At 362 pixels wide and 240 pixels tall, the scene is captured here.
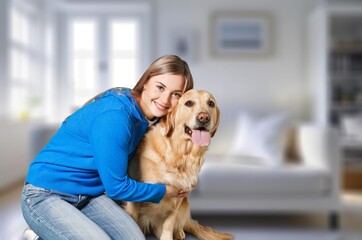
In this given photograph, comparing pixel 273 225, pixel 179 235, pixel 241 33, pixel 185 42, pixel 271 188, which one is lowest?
pixel 273 225

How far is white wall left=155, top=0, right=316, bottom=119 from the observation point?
504cm

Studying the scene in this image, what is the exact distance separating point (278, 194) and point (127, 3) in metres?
3.09

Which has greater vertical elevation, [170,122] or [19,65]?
[19,65]

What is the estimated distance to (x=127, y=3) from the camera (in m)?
5.06

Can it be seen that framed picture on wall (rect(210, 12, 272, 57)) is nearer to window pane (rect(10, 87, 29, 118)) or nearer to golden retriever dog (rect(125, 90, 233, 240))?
window pane (rect(10, 87, 29, 118))

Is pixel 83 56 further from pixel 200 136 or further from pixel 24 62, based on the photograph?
pixel 200 136

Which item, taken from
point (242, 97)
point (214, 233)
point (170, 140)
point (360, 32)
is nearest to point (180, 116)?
point (170, 140)

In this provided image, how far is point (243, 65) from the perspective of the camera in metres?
5.03

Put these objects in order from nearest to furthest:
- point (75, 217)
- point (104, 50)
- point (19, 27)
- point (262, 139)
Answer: point (75, 217) → point (262, 139) → point (19, 27) → point (104, 50)

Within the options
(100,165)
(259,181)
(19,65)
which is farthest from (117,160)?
(19,65)

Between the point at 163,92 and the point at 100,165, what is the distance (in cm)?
21

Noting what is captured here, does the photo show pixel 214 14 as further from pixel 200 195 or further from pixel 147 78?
pixel 147 78

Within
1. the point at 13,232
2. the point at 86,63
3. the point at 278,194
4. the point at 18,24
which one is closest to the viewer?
the point at 13,232

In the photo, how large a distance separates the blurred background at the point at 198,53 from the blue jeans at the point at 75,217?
354 cm
